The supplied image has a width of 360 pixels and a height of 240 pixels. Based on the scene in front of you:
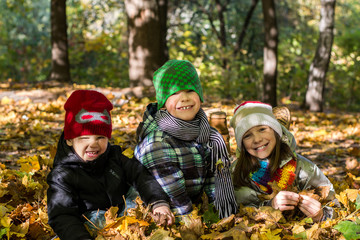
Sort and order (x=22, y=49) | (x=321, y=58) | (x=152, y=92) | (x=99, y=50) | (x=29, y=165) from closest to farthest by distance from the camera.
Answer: (x=29, y=165) → (x=152, y=92) → (x=321, y=58) → (x=99, y=50) → (x=22, y=49)

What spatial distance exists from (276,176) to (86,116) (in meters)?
1.35

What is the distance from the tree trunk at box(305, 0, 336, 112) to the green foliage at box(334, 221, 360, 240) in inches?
280

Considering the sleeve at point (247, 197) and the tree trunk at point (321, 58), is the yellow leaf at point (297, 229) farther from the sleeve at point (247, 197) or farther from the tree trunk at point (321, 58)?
the tree trunk at point (321, 58)

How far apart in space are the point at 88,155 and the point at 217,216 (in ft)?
3.00

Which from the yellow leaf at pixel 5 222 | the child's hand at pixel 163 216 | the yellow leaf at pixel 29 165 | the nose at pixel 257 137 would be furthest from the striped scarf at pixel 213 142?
the yellow leaf at pixel 29 165

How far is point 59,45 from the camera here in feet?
28.4

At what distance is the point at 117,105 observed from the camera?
5949 millimetres

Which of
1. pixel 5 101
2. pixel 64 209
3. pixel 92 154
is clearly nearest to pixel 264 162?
pixel 92 154

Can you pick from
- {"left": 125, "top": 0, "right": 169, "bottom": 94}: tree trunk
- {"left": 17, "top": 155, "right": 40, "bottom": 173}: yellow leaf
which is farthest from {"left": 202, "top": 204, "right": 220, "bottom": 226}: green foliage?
{"left": 125, "top": 0, "right": 169, "bottom": 94}: tree trunk

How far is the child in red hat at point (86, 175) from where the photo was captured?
1.95 m

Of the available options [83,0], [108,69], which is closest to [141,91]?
[108,69]

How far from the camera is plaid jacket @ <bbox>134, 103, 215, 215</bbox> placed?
2.19m

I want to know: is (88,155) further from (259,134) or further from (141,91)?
(141,91)

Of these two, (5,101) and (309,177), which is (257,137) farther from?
(5,101)
